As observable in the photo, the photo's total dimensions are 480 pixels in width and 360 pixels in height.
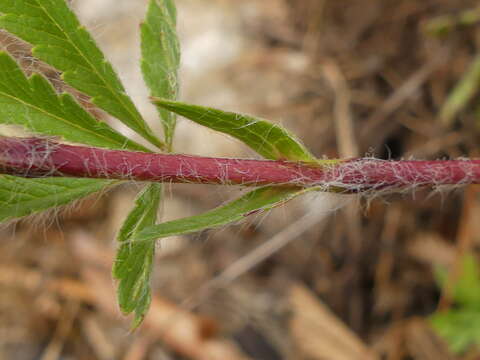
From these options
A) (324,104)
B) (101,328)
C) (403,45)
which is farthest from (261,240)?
(403,45)

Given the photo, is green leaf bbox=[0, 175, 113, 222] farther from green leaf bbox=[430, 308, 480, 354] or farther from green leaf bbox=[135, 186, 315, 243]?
green leaf bbox=[430, 308, 480, 354]

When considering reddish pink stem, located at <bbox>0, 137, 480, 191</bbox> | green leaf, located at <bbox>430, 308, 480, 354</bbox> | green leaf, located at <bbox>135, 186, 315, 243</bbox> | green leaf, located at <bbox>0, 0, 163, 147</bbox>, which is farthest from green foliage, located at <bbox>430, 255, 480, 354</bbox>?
green leaf, located at <bbox>0, 0, 163, 147</bbox>

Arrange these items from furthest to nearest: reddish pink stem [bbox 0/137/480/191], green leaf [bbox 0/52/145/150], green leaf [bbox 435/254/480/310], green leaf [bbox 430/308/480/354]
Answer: green leaf [bbox 435/254/480/310] → green leaf [bbox 430/308/480/354] → green leaf [bbox 0/52/145/150] → reddish pink stem [bbox 0/137/480/191]

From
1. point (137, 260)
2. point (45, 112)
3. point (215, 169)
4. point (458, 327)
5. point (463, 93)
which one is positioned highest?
point (463, 93)

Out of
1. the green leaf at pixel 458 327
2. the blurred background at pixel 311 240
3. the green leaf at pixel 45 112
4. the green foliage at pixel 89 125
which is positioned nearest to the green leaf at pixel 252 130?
the green foliage at pixel 89 125

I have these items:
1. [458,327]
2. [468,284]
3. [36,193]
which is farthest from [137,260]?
[468,284]

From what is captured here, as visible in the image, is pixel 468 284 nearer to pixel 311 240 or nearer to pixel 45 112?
pixel 311 240

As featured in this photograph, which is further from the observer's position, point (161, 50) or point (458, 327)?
point (458, 327)

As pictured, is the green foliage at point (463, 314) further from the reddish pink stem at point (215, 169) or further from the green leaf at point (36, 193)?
the green leaf at point (36, 193)
